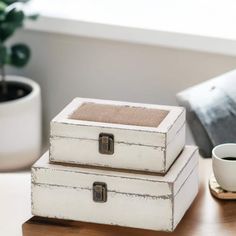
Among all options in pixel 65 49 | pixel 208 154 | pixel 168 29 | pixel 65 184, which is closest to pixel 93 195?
pixel 65 184

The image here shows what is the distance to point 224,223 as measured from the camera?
1.42 m

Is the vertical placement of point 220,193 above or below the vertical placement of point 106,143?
below

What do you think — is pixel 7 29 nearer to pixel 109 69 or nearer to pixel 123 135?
pixel 109 69

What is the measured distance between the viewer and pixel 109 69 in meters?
2.60

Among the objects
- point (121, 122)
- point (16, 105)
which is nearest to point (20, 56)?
point (16, 105)

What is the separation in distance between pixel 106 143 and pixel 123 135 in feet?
0.11

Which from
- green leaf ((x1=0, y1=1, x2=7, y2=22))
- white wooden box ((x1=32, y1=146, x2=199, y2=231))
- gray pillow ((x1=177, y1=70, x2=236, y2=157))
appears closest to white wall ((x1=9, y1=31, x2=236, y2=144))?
green leaf ((x1=0, y1=1, x2=7, y2=22))

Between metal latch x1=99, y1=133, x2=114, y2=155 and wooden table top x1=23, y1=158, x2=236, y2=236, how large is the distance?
0.46ft

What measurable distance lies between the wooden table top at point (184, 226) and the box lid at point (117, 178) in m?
0.07

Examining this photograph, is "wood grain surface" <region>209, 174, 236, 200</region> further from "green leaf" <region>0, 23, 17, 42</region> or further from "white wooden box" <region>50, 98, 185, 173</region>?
"green leaf" <region>0, 23, 17, 42</region>

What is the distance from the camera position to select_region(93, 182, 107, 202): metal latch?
1.37 metres

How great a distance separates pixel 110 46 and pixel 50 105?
1.11 feet

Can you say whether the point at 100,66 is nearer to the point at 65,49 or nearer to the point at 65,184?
the point at 65,49

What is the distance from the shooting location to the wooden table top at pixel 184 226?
1.39 meters
